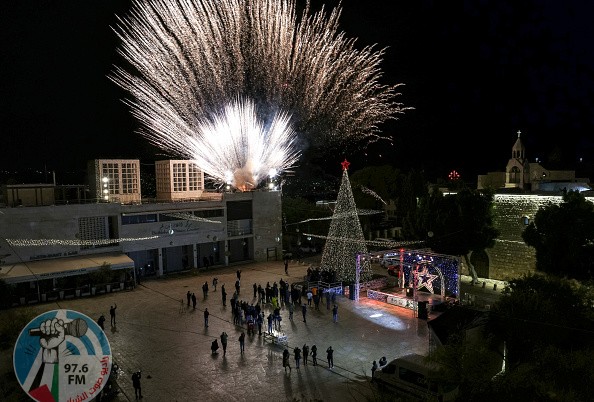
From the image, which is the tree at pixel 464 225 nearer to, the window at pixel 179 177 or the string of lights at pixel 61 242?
the string of lights at pixel 61 242

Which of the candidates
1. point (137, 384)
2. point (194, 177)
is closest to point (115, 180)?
point (194, 177)

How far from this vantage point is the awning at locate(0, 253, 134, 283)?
85.0 feet

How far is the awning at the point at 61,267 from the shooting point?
2591cm

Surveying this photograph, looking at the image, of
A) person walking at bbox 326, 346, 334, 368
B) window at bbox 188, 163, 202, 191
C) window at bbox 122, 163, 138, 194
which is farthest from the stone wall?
window at bbox 122, 163, 138, 194

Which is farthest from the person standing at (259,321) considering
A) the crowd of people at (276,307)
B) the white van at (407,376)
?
the white van at (407,376)

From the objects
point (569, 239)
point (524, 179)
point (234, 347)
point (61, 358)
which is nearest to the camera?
point (61, 358)

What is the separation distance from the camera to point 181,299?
89.8ft

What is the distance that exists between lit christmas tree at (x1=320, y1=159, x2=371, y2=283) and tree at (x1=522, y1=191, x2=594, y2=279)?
9437 millimetres

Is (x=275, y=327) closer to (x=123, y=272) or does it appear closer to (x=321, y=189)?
(x=123, y=272)

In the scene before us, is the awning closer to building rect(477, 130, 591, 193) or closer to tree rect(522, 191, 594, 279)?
tree rect(522, 191, 594, 279)

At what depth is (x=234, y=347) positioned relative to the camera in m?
19.5

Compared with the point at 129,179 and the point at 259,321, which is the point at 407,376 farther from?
the point at 129,179

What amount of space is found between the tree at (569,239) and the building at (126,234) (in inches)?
854

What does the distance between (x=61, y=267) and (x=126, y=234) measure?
18.0 ft
